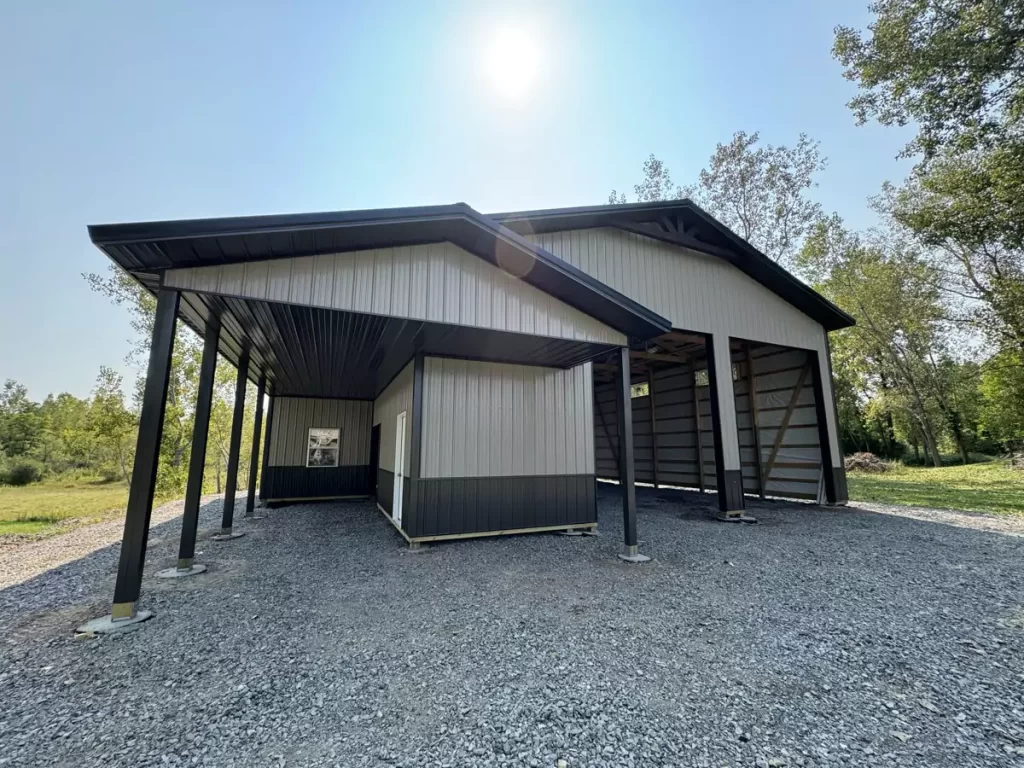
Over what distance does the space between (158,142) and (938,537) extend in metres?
14.7

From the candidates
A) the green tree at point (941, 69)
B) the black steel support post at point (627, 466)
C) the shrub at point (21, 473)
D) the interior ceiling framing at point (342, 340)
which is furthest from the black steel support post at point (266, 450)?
the shrub at point (21, 473)

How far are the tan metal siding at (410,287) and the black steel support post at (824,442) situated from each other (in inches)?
265

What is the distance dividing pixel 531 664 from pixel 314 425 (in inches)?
362

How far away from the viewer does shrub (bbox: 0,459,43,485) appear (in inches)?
886

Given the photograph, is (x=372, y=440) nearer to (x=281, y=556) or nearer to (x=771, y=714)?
(x=281, y=556)

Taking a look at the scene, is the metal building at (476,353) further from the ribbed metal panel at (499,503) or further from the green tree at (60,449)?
the green tree at (60,449)

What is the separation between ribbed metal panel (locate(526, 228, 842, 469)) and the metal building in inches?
1.7

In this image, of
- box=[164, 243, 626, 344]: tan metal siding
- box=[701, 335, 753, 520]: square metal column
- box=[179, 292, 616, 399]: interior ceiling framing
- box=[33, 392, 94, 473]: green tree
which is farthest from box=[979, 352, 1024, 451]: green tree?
box=[33, 392, 94, 473]: green tree

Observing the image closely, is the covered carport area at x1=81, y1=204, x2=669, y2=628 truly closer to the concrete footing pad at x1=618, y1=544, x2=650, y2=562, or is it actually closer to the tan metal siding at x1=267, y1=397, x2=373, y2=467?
the concrete footing pad at x1=618, y1=544, x2=650, y2=562

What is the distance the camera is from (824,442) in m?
8.64

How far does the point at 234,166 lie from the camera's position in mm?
8539

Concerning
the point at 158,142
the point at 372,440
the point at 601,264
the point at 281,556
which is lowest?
the point at 281,556

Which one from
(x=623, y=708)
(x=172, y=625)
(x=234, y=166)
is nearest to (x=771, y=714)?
(x=623, y=708)

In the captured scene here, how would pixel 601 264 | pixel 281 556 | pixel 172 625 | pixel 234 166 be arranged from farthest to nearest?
pixel 234 166 → pixel 601 264 → pixel 281 556 → pixel 172 625
